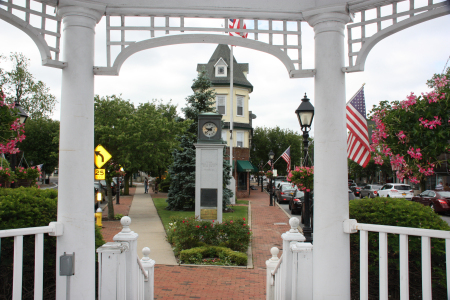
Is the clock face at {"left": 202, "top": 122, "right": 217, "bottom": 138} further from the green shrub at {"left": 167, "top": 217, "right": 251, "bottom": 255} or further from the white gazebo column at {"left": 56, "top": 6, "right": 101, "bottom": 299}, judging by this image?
the white gazebo column at {"left": 56, "top": 6, "right": 101, "bottom": 299}

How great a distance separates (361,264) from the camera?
345 cm

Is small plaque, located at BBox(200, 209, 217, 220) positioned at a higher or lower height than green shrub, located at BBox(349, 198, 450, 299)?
lower

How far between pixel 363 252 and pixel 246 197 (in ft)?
103

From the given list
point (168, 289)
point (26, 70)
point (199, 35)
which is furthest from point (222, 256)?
point (26, 70)

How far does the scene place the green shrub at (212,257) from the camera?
30.8ft

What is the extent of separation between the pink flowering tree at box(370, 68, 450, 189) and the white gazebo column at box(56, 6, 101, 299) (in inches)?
116

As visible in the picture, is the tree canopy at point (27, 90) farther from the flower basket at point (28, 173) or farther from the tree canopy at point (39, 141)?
the flower basket at point (28, 173)

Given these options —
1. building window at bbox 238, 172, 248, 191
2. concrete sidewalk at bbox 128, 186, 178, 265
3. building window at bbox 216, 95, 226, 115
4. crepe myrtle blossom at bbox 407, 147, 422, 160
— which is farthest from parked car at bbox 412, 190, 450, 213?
crepe myrtle blossom at bbox 407, 147, 422, 160

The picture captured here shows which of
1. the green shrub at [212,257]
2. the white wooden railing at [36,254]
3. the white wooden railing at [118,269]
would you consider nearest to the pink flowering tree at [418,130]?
the white wooden railing at [118,269]

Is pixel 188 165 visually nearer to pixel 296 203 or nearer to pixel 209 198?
pixel 296 203

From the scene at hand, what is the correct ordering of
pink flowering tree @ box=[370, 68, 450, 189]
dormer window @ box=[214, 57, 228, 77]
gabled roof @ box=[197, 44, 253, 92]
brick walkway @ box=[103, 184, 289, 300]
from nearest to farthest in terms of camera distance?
pink flowering tree @ box=[370, 68, 450, 189]
brick walkway @ box=[103, 184, 289, 300]
gabled roof @ box=[197, 44, 253, 92]
dormer window @ box=[214, 57, 228, 77]

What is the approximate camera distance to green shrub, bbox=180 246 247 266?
30.8ft

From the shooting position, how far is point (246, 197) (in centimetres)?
3459

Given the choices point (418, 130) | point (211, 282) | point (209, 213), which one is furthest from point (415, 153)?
point (209, 213)
